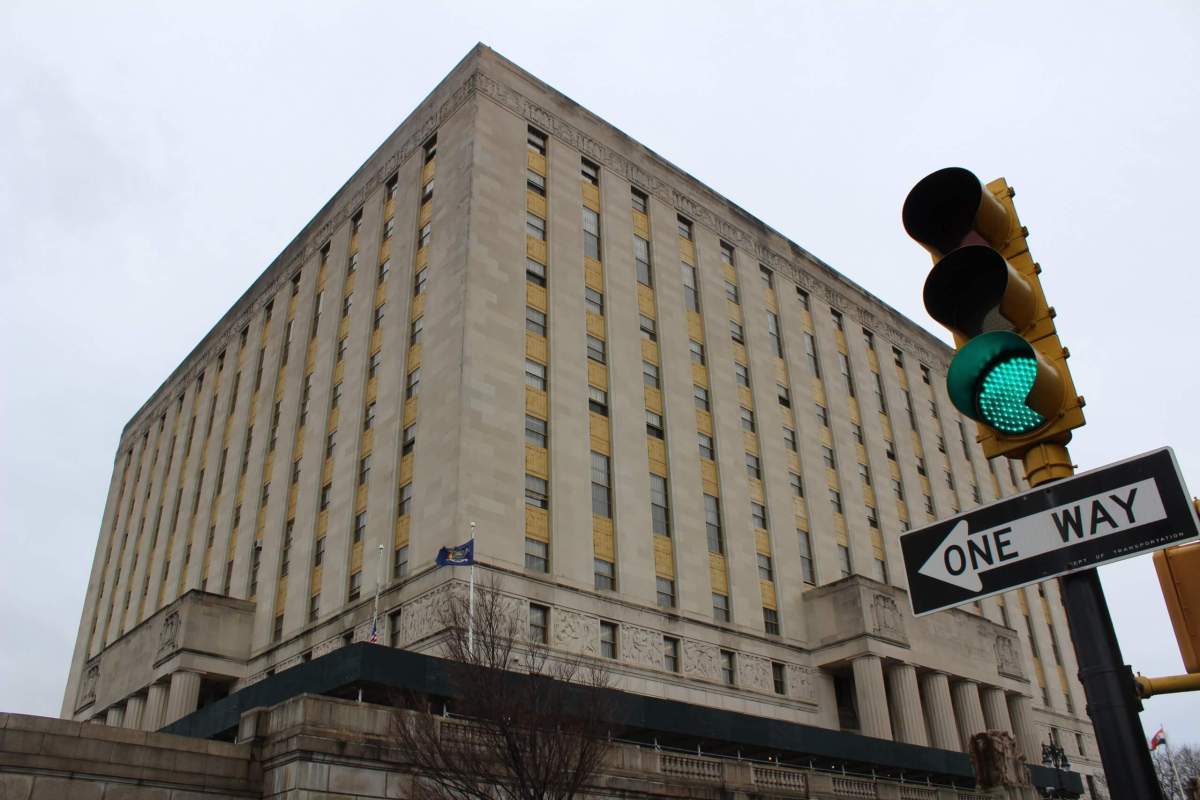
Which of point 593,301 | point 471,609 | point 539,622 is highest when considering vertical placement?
point 593,301

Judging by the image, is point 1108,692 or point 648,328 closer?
point 1108,692

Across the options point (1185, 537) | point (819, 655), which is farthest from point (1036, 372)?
point (819, 655)

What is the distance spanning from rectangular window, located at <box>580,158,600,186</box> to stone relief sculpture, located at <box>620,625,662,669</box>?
78.8 ft

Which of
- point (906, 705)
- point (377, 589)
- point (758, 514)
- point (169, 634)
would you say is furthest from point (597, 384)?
point (169, 634)

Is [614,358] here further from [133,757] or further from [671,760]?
[133,757]

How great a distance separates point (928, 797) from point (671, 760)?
13.0 m

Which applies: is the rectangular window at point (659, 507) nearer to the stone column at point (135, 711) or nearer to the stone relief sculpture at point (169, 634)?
the stone relief sculpture at point (169, 634)

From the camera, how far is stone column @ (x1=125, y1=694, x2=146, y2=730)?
4945cm

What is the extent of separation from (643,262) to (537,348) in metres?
11.1

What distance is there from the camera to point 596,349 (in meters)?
47.0

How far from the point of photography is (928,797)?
121ft

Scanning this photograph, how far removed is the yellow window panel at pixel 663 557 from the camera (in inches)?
1738

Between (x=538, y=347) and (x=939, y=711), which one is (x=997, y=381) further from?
(x=939, y=711)

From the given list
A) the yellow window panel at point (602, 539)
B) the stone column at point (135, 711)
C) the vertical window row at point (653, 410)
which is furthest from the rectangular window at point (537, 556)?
the stone column at point (135, 711)
